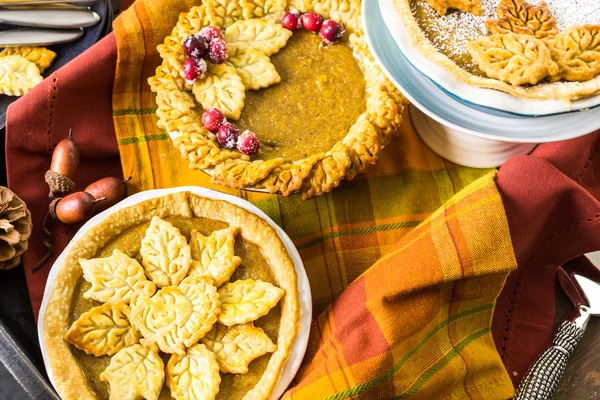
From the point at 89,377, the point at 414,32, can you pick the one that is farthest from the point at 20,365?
the point at 414,32

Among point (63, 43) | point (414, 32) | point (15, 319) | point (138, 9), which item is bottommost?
point (15, 319)

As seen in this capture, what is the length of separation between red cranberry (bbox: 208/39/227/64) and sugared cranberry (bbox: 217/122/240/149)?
0.77 feet

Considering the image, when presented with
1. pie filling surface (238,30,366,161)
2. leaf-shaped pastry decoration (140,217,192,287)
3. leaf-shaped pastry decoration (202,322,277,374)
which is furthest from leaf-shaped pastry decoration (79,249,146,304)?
pie filling surface (238,30,366,161)

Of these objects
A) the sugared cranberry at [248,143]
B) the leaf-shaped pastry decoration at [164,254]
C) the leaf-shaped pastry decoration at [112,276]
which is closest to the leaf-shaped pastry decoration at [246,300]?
the leaf-shaped pastry decoration at [164,254]

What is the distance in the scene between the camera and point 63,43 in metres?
2.27

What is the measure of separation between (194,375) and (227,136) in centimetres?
72

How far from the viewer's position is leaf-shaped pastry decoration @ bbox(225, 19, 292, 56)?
2113mm

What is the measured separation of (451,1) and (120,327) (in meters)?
1.33

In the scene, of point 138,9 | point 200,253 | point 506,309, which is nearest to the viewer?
point 200,253

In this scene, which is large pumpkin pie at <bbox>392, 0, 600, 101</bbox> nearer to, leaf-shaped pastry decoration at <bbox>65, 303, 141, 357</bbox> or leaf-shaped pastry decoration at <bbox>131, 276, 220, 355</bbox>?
leaf-shaped pastry decoration at <bbox>131, 276, 220, 355</bbox>

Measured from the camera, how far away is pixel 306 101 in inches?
81.4

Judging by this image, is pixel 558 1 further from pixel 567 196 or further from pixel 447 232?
pixel 447 232

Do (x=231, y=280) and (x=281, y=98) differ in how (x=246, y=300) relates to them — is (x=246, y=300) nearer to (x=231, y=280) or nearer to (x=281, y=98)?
(x=231, y=280)

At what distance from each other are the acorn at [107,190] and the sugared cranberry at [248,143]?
1.37 feet
